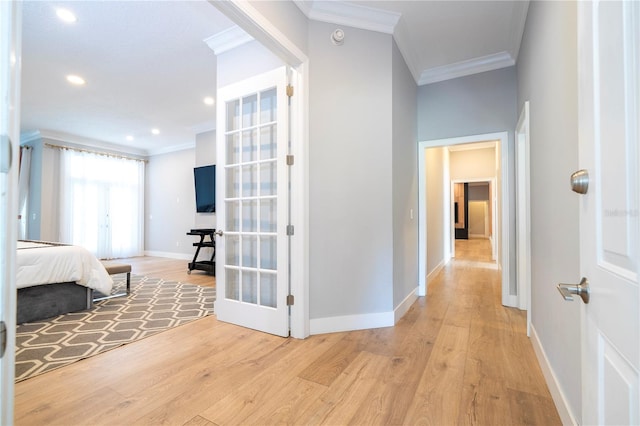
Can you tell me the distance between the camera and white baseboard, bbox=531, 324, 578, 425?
1300mm

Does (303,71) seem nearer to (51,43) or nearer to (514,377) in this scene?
(514,377)

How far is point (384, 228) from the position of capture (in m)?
2.57

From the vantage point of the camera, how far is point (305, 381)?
5.52 ft

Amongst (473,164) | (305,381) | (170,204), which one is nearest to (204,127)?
(170,204)

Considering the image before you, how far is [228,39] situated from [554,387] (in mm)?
3663

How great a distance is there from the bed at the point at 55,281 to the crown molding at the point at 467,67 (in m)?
4.51

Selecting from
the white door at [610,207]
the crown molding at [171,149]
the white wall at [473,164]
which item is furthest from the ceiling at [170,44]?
the white wall at [473,164]

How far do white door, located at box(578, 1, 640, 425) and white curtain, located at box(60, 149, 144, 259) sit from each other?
810cm

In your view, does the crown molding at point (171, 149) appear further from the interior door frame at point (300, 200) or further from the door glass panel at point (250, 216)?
the interior door frame at point (300, 200)

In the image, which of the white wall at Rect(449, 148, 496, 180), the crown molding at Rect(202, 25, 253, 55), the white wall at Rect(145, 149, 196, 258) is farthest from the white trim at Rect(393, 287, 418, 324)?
Result: the white wall at Rect(145, 149, 196, 258)

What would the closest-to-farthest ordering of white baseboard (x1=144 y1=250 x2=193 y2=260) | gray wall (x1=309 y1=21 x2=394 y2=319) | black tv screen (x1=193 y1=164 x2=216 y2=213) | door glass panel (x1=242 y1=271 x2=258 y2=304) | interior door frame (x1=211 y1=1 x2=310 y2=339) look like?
interior door frame (x1=211 y1=1 x2=310 y2=339) → gray wall (x1=309 y1=21 x2=394 y2=319) → door glass panel (x1=242 y1=271 x2=258 y2=304) → black tv screen (x1=193 y1=164 x2=216 y2=213) → white baseboard (x1=144 y1=250 x2=193 y2=260)

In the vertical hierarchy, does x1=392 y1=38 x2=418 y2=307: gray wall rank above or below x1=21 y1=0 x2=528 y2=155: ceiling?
below

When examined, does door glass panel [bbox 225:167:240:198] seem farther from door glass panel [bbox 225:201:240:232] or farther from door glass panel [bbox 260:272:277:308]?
door glass panel [bbox 260:272:277:308]

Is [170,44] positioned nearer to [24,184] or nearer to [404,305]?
[404,305]
